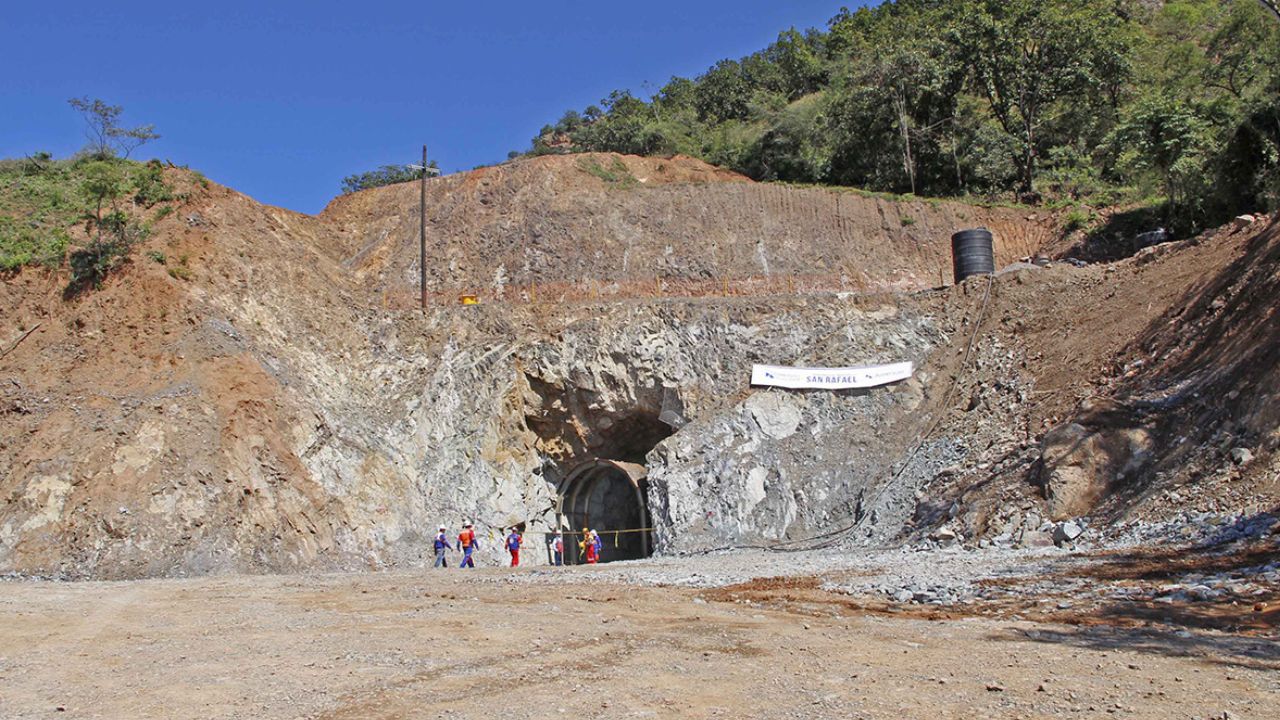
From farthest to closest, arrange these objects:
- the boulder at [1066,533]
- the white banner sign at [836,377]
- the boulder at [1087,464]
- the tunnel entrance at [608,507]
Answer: the tunnel entrance at [608,507], the white banner sign at [836,377], the boulder at [1087,464], the boulder at [1066,533]

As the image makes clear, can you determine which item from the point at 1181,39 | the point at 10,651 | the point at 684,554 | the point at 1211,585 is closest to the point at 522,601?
the point at 10,651

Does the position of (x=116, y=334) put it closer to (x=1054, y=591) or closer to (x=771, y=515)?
(x=771, y=515)

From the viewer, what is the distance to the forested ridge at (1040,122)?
99.2 feet

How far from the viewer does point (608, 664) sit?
8.61 metres

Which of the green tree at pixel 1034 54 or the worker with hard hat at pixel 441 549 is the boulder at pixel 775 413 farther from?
the green tree at pixel 1034 54

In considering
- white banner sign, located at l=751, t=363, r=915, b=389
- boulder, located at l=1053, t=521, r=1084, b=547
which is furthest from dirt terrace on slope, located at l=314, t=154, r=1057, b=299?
boulder, located at l=1053, t=521, r=1084, b=547

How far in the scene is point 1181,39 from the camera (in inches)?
2478

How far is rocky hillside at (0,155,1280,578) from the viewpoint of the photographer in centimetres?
1934

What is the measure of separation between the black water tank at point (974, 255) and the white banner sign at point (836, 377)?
4.59 metres

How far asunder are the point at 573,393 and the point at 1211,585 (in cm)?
1919

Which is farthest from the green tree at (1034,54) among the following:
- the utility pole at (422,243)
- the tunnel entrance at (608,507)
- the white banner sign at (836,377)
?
the utility pole at (422,243)

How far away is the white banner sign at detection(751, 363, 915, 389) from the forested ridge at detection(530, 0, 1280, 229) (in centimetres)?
1099

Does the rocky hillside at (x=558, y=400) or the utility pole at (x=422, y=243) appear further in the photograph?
the utility pole at (x=422, y=243)

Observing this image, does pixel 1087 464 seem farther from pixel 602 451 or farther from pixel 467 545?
pixel 602 451
